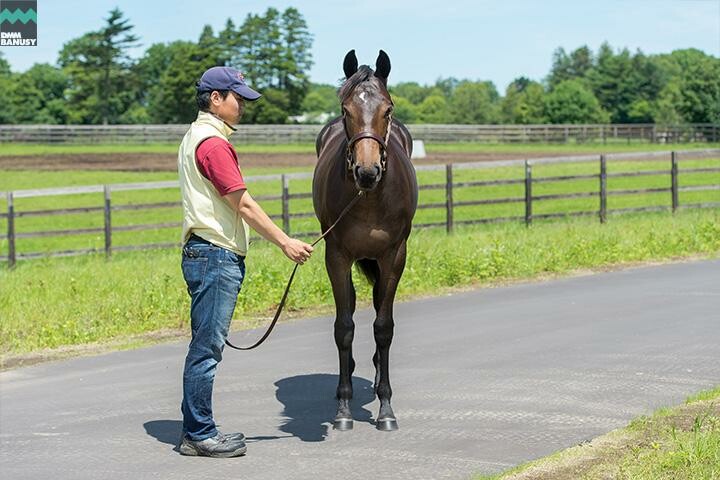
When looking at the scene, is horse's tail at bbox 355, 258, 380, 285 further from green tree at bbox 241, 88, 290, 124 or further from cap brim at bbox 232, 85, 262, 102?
green tree at bbox 241, 88, 290, 124

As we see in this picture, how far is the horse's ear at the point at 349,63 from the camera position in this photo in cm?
703

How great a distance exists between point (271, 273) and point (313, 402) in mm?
5275

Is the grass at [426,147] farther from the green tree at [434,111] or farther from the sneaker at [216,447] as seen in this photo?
the green tree at [434,111]

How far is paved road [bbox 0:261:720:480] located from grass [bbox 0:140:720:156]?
42.0 meters

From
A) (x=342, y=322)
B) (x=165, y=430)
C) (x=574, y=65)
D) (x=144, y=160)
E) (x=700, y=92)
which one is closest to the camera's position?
(x=165, y=430)

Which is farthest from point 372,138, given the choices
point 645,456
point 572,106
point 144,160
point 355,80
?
point 572,106

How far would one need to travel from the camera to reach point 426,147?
57.6 meters

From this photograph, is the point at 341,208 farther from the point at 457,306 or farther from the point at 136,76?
the point at 136,76

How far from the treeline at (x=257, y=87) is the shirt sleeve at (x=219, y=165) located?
64.2 m

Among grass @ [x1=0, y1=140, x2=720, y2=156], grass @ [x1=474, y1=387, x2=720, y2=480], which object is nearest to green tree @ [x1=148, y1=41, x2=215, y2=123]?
grass @ [x1=0, y1=140, x2=720, y2=156]

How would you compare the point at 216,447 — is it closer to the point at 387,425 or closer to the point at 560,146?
the point at 387,425

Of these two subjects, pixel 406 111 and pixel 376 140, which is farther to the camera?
pixel 406 111

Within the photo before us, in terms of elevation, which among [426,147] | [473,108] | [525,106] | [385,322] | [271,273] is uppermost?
[473,108]

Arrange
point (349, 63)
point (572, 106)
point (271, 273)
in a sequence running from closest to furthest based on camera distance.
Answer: point (349, 63) < point (271, 273) < point (572, 106)
